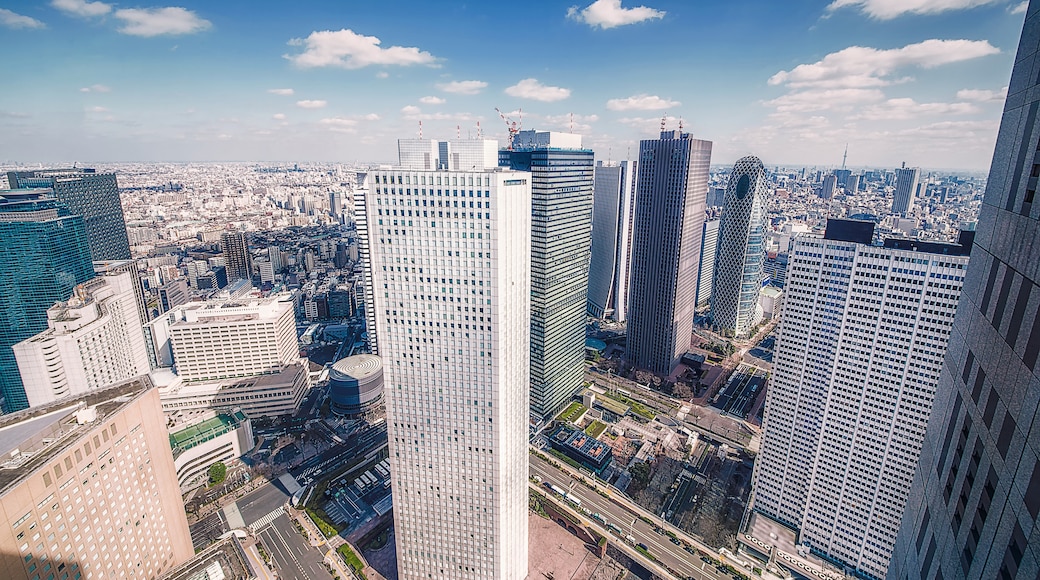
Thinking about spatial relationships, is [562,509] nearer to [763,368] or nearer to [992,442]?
[992,442]

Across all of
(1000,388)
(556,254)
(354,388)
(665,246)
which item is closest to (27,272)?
(354,388)

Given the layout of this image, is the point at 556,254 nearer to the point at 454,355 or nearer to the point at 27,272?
the point at 454,355

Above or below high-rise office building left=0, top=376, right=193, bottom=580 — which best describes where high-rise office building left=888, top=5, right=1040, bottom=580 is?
above

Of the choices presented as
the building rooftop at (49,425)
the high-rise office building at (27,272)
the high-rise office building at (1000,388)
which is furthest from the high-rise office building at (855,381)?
the high-rise office building at (27,272)

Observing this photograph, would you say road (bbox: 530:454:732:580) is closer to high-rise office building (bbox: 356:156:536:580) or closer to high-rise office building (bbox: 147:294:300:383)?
high-rise office building (bbox: 356:156:536:580)

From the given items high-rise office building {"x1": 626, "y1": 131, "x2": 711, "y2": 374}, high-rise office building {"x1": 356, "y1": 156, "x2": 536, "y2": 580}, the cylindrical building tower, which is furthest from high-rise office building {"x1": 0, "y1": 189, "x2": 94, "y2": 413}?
high-rise office building {"x1": 626, "y1": 131, "x2": 711, "y2": 374}

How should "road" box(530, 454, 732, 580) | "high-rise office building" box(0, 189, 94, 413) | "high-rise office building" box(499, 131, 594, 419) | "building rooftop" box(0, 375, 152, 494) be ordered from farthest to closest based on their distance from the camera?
"high-rise office building" box(0, 189, 94, 413) < "high-rise office building" box(499, 131, 594, 419) < "road" box(530, 454, 732, 580) < "building rooftop" box(0, 375, 152, 494)

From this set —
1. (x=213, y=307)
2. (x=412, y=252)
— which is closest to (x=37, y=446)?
(x=412, y=252)

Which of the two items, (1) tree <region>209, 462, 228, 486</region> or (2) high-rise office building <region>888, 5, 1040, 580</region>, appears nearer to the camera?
(2) high-rise office building <region>888, 5, 1040, 580</region>
